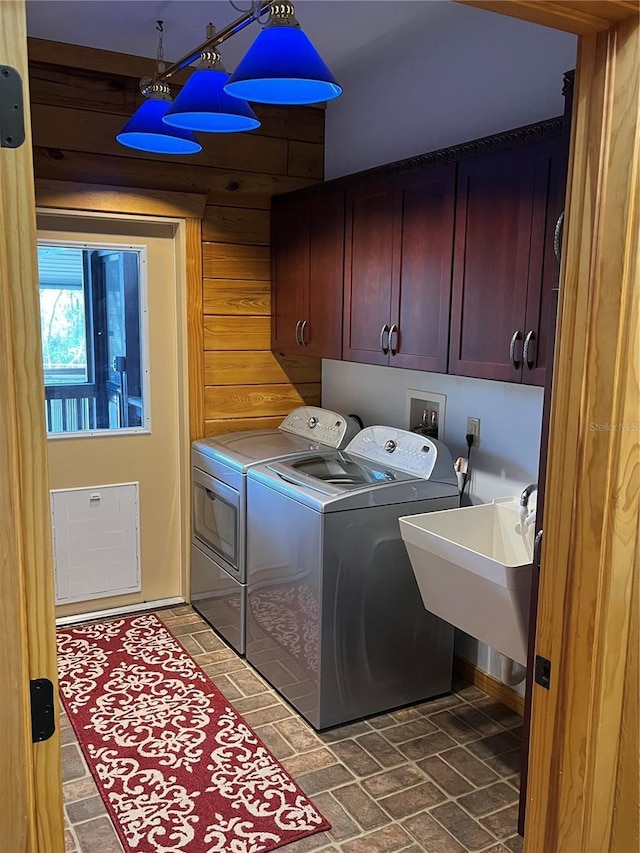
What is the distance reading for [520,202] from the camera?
237 cm

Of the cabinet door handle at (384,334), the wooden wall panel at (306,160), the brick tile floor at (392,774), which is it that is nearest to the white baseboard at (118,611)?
the brick tile floor at (392,774)

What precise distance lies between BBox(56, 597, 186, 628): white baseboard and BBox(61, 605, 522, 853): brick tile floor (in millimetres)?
812

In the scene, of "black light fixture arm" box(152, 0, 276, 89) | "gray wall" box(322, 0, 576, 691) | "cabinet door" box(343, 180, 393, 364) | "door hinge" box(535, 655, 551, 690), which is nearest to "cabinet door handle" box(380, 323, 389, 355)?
"cabinet door" box(343, 180, 393, 364)

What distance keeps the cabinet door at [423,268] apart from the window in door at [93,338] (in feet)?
4.85

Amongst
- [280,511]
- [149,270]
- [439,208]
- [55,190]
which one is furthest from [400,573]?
[55,190]

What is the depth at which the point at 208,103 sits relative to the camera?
→ 2182mm

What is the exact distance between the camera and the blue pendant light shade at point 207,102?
2.18 metres

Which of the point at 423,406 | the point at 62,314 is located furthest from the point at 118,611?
the point at 423,406

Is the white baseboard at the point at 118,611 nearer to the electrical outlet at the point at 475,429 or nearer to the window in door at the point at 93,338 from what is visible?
the window in door at the point at 93,338

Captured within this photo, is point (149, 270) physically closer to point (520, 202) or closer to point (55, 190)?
point (55, 190)

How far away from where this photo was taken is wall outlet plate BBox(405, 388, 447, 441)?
10.6 feet

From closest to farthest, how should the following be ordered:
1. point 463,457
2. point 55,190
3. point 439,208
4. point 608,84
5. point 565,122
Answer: point 608,84 < point 565,122 < point 439,208 < point 463,457 < point 55,190

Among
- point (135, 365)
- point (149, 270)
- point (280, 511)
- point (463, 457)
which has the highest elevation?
point (149, 270)

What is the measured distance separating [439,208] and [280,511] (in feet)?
4.37
